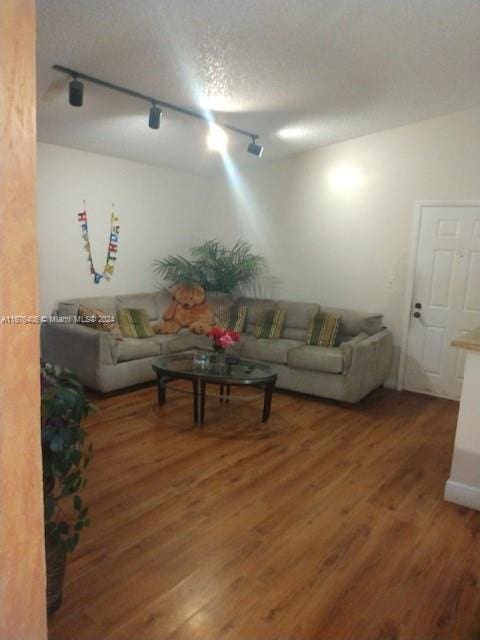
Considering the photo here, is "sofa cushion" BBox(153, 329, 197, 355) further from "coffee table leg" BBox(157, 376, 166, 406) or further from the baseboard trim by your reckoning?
the baseboard trim

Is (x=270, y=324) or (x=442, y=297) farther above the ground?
(x=442, y=297)

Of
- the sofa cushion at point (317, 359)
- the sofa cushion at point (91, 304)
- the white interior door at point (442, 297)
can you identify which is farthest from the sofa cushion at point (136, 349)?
the white interior door at point (442, 297)

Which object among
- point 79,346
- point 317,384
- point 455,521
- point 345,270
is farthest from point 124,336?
point 455,521

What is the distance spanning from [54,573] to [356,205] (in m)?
4.37

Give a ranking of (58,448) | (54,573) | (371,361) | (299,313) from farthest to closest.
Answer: (299,313)
(371,361)
(54,573)
(58,448)

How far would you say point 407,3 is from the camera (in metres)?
2.40

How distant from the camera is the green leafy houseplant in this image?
17.9 feet

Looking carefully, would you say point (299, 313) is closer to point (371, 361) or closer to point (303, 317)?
point (303, 317)

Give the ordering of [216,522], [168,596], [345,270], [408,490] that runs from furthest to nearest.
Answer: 1. [345,270]
2. [408,490]
3. [216,522]
4. [168,596]

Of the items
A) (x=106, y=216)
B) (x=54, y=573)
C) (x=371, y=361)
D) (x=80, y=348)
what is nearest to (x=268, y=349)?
(x=371, y=361)

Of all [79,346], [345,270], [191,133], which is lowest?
[79,346]

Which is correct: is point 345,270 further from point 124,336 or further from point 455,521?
point 455,521

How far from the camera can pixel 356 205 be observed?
191 inches

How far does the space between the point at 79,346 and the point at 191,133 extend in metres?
2.33
